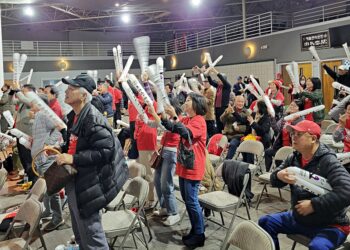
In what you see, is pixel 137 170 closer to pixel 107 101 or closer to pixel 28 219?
pixel 28 219

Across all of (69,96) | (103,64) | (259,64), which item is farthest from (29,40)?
(69,96)

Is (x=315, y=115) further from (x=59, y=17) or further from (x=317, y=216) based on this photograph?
(x=59, y=17)

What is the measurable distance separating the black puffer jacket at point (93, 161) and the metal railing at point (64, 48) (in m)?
16.9

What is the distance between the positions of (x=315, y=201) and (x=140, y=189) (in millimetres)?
1406

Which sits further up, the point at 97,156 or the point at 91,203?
the point at 97,156

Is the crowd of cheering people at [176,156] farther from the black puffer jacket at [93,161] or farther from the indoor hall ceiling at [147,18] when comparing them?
the indoor hall ceiling at [147,18]

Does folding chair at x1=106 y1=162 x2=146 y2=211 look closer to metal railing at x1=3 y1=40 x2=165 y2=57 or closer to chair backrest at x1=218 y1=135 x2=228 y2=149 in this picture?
chair backrest at x1=218 y1=135 x2=228 y2=149

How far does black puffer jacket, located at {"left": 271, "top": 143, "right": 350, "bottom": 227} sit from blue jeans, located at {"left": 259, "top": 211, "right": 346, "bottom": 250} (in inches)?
2.1

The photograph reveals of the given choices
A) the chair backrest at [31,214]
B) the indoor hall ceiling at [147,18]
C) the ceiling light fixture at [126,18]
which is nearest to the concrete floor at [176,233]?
the chair backrest at [31,214]

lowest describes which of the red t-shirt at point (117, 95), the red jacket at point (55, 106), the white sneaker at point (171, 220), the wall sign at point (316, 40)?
the white sneaker at point (171, 220)

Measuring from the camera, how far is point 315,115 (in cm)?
512

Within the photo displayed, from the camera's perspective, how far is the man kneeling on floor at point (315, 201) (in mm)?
2189

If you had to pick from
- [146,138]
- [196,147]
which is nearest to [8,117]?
[146,138]

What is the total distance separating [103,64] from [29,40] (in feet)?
13.4
